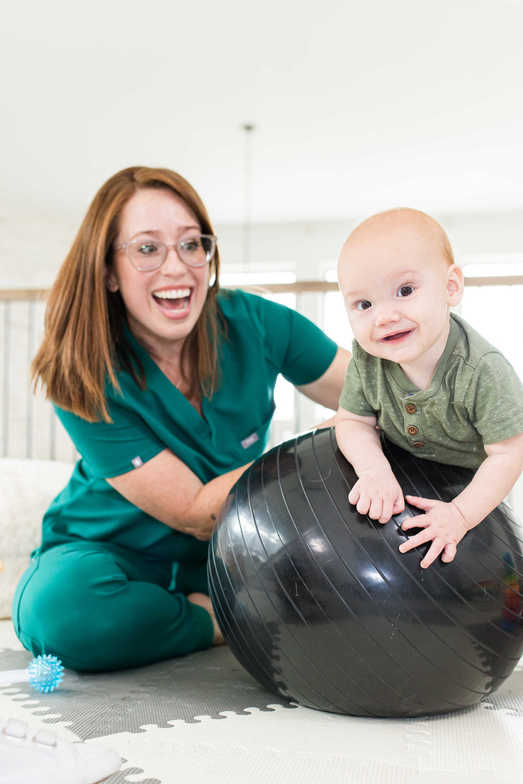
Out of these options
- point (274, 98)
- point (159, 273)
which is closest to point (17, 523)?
point (159, 273)

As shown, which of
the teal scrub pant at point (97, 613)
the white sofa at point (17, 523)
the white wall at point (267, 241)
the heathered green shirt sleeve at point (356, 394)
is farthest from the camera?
the white wall at point (267, 241)

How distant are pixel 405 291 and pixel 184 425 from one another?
72cm

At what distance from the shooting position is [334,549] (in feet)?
3.75

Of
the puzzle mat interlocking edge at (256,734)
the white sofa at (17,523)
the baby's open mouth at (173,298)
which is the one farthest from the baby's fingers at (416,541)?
the white sofa at (17,523)

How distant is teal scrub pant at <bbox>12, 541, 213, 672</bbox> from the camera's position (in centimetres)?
154

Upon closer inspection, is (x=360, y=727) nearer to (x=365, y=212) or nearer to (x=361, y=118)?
(x=361, y=118)

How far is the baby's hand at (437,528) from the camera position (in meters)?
1.11

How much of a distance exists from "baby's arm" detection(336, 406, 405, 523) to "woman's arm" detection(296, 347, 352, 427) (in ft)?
2.05

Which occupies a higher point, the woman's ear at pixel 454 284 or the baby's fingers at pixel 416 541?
the woman's ear at pixel 454 284

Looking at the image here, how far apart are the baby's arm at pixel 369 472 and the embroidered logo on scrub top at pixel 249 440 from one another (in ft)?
1.80

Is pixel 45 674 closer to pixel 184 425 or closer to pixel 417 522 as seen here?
pixel 184 425

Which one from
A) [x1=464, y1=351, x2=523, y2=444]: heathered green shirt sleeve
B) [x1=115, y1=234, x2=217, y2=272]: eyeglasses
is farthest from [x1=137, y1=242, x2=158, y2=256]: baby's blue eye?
[x1=464, y1=351, x2=523, y2=444]: heathered green shirt sleeve

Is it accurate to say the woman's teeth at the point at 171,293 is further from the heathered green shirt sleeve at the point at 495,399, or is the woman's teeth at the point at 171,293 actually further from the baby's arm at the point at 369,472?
the heathered green shirt sleeve at the point at 495,399

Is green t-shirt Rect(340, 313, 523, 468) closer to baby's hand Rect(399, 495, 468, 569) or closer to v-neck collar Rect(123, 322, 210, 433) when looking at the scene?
baby's hand Rect(399, 495, 468, 569)
